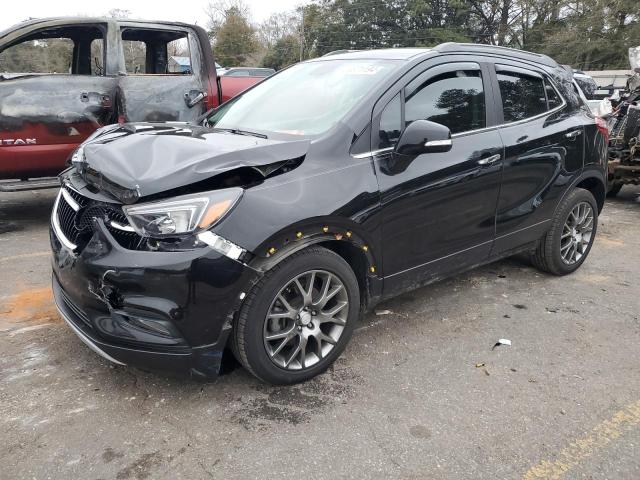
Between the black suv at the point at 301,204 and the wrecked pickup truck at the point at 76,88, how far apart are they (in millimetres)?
2251

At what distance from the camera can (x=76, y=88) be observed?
5570mm

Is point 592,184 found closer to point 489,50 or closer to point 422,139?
point 489,50

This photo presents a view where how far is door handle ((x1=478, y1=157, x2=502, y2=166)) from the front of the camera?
139 inches

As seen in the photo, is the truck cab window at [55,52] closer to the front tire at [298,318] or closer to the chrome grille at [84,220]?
the chrome grille at [84,220]

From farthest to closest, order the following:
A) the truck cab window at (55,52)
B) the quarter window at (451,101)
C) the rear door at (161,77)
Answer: the rear door at (161,77) → the truck cab window at (55,52) → the quarter window at (451,101)

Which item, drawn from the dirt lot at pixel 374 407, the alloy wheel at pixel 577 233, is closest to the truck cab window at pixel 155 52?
the dirt lot at pixel 374 407

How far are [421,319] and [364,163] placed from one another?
4.49 feet

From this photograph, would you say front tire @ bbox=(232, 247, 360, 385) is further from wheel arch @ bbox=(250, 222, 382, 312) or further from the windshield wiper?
the windshield wiper

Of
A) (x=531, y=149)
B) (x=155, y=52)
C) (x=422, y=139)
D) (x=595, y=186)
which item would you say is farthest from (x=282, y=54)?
(x=422, y=139)

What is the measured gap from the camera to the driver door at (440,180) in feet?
10.1

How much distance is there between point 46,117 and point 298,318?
4181mm

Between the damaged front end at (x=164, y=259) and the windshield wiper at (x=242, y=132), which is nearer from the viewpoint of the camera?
the damaged front end at (x=164, y=259)

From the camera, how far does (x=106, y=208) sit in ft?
8.61

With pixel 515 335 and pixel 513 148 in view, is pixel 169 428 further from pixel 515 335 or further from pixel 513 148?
pixel 513 148
